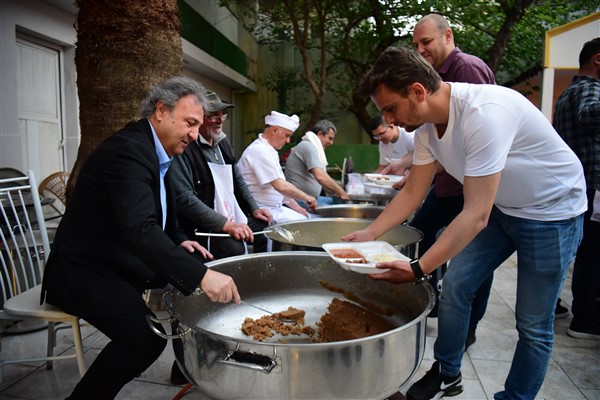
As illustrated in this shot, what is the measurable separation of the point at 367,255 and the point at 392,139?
3349mm

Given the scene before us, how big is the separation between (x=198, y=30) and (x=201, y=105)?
8801 mm

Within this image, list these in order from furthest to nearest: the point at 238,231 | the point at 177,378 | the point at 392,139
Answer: the point at 392,139
the point at 238,231
the point at 177,378

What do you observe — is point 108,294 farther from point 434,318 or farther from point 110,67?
point 434,318

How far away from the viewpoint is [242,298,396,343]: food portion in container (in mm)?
1676

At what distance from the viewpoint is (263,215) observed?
135 inches

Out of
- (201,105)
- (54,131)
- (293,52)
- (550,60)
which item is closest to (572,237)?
(201,105)

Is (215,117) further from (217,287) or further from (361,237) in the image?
(217,287)

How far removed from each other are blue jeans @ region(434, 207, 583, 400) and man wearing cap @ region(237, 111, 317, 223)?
169 cm

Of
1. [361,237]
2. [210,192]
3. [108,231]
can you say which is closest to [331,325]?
[361,237]

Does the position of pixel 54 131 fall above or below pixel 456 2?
below

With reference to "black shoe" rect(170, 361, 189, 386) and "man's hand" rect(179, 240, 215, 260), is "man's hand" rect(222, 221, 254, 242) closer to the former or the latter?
"man's hand" rect(179, 240, 215, 260)

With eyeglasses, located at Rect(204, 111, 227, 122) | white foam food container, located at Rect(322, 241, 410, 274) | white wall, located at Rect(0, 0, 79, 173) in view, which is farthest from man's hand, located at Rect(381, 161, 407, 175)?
white wall, located at Rect(0, 0, 79, 173)

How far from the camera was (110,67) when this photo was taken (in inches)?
112

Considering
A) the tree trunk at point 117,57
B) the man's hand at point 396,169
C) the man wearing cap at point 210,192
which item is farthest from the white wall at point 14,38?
the man's hand at point 396,169
